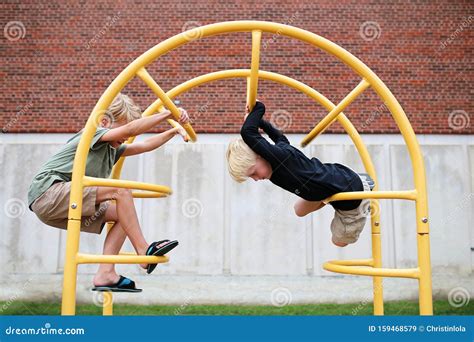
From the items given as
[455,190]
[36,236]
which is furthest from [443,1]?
[36,236]

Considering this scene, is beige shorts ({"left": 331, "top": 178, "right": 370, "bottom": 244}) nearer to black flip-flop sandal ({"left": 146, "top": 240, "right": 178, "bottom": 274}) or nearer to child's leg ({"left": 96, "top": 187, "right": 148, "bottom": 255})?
black flip-flop sandal ({"left": 146, "top": 240, "right": 178, "bottom": 274})

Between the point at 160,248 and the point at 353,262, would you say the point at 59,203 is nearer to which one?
the point at 160,248

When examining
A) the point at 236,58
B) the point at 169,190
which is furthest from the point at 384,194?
the point at 236,58

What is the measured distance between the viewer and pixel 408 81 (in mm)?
6035

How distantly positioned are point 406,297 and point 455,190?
1.48m

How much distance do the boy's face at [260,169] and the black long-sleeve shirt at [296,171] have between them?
0.12 feet

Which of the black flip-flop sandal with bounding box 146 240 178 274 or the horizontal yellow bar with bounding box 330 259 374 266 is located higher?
the black flip-flop sandal with bounding box 146 240 178 274

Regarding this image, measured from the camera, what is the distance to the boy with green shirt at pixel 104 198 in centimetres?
233

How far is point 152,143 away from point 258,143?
0.68 metres

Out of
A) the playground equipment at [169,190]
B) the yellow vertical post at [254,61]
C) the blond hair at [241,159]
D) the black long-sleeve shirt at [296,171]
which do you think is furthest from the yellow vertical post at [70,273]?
the yellow vertical post at [254,61]

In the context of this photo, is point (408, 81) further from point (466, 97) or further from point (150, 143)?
point (150, 143)

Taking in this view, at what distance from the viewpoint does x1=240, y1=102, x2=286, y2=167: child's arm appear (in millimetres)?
2346

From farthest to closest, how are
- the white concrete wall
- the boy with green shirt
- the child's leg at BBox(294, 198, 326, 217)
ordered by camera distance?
the white concrete wall
the child's leg at BBox(294, 198, 326, 217)
the boy with green shirt

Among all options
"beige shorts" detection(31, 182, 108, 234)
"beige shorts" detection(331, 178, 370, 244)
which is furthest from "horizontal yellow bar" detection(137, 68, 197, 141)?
"beige shorts" detection(331, 178, 370, 244)
